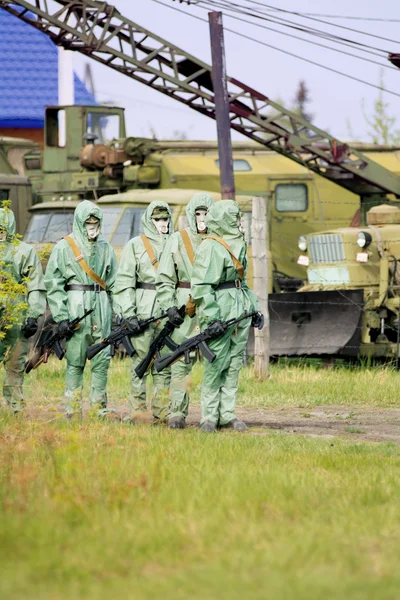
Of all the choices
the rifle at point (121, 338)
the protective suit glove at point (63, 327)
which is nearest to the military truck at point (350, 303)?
the rifle at point (121, 338)

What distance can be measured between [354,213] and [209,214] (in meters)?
11.0

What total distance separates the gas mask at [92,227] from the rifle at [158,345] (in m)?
1.05

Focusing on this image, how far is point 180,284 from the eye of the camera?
37.8 ft

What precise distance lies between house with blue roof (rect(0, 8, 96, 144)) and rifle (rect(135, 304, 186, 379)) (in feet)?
88.1

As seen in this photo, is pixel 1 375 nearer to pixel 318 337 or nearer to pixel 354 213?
pixel 318 337

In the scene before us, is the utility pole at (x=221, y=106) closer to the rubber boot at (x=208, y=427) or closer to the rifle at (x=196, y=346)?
the rifle at (x=196, y=346)

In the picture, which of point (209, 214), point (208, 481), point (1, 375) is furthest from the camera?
point (1, 375)

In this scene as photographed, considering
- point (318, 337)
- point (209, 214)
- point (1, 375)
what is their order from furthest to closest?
point (318, 337), point (1, 375), point (209, 214)

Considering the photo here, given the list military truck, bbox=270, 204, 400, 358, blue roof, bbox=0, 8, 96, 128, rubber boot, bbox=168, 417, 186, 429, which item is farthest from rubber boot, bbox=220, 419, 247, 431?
blue roof, bbox=0, 8, 96, 128

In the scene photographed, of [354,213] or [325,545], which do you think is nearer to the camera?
[325,545]

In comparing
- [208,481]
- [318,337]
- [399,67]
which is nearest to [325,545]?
[208,481]

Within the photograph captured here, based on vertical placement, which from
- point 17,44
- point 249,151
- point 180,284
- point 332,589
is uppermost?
point 17,44

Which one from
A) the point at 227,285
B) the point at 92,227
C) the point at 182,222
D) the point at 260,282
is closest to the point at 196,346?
the point at 227,285

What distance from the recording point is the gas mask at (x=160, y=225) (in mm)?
12055
